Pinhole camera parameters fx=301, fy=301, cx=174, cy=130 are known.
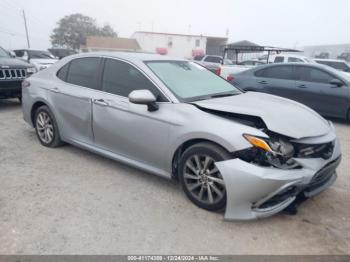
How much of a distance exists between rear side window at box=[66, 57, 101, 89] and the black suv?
135 inches

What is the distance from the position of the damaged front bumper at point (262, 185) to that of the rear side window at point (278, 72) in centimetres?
507

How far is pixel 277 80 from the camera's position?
7.54 m

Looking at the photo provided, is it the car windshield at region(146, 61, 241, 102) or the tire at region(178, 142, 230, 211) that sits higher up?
the car windshield at region(146, 61, 241, 102)

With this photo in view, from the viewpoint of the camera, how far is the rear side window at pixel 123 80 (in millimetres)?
3496

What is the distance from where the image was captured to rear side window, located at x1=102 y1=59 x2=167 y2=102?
350 centimetres

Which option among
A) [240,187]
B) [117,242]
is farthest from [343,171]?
[117,242]

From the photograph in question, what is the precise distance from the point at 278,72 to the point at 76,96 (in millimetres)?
5397

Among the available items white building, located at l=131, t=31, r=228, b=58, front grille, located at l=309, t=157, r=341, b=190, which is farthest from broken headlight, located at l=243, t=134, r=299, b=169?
white building, located at l=131, t=31, r=228, b=58

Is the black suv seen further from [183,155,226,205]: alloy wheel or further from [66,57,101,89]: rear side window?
[183,155,226,205]: alloy wheel

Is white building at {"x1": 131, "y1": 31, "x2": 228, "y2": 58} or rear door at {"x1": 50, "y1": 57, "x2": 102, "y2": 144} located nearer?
rear door at {"x1": 50, "y1": 57, "x2": 102, "y2": 144}

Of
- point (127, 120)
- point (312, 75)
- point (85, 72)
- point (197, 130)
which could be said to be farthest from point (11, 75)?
point (312, 75)

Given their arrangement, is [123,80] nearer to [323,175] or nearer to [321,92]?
[323,175]

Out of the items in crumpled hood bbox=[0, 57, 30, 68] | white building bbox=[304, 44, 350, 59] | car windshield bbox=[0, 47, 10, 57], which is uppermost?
car windshield bbox=[0, 47, 10, 57]

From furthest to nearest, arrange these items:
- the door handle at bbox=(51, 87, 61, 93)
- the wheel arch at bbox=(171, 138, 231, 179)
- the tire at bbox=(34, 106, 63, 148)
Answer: the tire at bbox=(34, 106, 63, 148) → the door handle at bbox=(51, 87, 61, 93) → the wheel arch at bbox=(171, 138, 231, 179)
